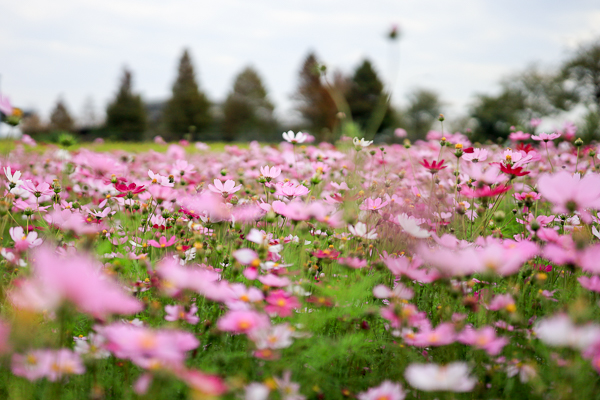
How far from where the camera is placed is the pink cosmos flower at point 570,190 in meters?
0.86

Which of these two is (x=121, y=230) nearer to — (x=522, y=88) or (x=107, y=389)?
(x=107, y=389)

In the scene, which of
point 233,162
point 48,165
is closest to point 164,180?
point 233,162

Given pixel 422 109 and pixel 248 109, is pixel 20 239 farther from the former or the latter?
pixel 422 109

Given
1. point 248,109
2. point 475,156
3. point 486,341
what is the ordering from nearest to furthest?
point 486,341 → point 475,156 → point 248,109

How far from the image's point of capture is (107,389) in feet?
3.17

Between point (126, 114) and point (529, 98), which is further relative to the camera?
point (126, 114)

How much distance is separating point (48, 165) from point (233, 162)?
60.6 inches

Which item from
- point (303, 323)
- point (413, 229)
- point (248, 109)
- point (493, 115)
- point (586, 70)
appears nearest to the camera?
point (303, 323)

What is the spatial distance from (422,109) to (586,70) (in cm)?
1736

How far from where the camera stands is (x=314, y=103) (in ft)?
87.1

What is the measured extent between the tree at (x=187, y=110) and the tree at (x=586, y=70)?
2062 centimetres

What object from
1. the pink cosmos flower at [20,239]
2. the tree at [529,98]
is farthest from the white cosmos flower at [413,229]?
the tree at [529,98]

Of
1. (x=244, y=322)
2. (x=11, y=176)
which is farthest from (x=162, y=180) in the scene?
(x=244, y=322)

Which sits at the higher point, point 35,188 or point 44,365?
point 35,188
